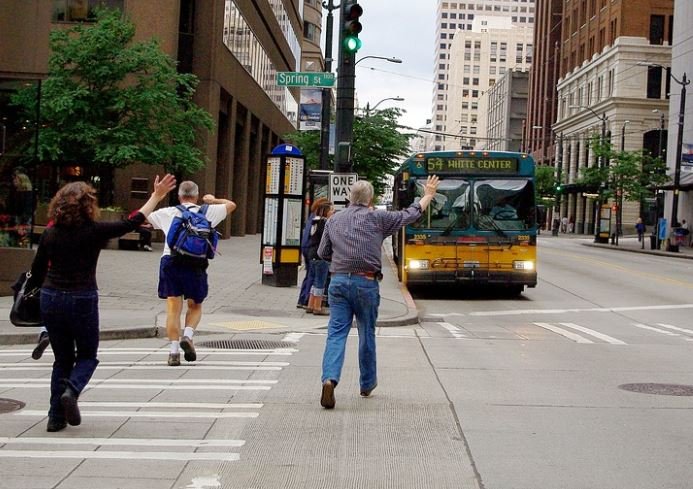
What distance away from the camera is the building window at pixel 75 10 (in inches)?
1341

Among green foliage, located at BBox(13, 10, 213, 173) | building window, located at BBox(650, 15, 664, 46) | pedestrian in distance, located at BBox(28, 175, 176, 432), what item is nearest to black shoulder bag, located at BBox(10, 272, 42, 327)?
pedestrian in distance, located at BBox(28, 175, 176, 432)

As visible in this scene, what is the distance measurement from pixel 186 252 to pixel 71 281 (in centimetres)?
283

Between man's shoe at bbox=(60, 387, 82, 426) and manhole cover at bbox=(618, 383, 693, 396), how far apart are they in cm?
524

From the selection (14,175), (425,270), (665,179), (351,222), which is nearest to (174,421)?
(351,222)

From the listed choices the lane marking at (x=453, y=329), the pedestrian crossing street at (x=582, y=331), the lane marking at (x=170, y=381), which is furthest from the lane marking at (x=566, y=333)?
the lane marking at (x=170, y=381)

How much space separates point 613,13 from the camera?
78938mm

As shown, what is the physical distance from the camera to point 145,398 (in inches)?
316

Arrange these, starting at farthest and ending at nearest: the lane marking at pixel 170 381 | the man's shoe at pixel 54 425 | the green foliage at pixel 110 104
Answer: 1. the green foliage at pixel 110 104
2. the lane marking at pixel 170 381
3. the man's shoe at pixel 54 425

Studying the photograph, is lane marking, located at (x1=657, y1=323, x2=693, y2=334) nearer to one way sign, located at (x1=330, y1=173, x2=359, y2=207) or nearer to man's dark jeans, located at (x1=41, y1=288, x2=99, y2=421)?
one way sign, located at (x1=330, y1=173, x2=359, y2=207)

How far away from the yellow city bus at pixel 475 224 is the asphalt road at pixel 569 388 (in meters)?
0.71

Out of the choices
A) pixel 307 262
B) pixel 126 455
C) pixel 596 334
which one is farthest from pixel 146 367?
pixel 596 334

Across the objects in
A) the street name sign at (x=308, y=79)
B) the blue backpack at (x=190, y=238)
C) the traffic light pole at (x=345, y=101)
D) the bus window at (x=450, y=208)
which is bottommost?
the blue backpack at (x=190, y=238)

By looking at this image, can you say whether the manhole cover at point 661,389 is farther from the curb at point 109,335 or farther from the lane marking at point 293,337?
the curb at point 109,335

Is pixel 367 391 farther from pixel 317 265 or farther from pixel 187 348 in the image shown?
pixel 317 265
